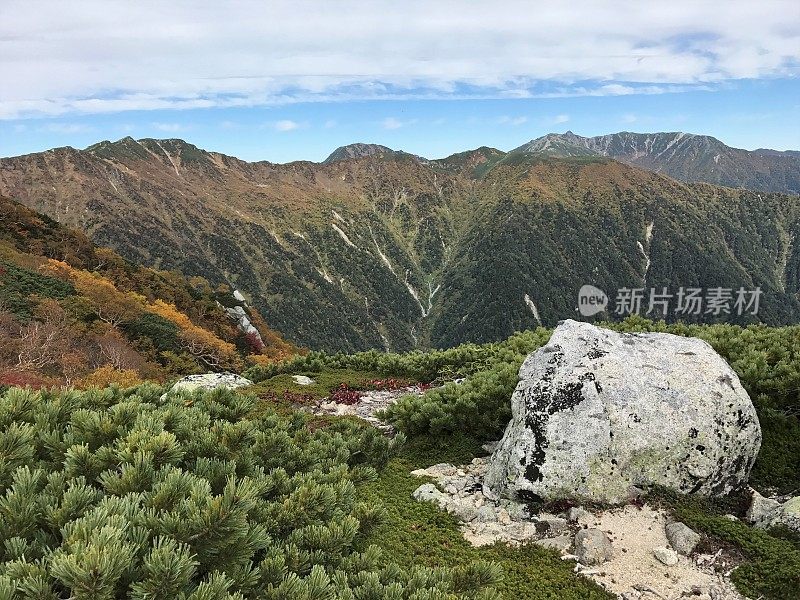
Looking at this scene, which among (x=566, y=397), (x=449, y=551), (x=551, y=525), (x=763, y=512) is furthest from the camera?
(x=566, y=397)

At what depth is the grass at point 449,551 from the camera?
7039 mm

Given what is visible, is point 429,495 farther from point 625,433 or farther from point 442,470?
point 625,433

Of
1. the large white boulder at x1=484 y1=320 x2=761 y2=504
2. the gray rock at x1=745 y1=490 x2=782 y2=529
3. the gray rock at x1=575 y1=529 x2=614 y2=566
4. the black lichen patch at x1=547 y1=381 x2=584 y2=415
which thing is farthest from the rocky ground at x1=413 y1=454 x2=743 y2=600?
the black lichen patch at x1=547 y1=381 x2=584 y2=415

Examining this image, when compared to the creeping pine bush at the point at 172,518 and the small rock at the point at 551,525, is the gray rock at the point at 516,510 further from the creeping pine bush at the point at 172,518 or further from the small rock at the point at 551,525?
the creeping pine bush at the point at 172,518

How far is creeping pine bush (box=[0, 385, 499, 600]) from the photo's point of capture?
3.09m

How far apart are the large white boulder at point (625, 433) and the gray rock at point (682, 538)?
0.98 m

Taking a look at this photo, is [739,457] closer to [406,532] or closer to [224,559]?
[406,532]

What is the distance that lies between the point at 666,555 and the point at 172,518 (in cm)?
744

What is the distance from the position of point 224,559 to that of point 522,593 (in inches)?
193

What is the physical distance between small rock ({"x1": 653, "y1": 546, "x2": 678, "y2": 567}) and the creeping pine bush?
4.49 metres

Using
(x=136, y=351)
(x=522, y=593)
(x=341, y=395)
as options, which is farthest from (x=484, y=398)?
(x=136, y=351)

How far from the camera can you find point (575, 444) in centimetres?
916

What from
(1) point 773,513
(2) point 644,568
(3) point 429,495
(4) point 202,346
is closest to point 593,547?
(2) point 644,568

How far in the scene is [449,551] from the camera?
789 centimetres
